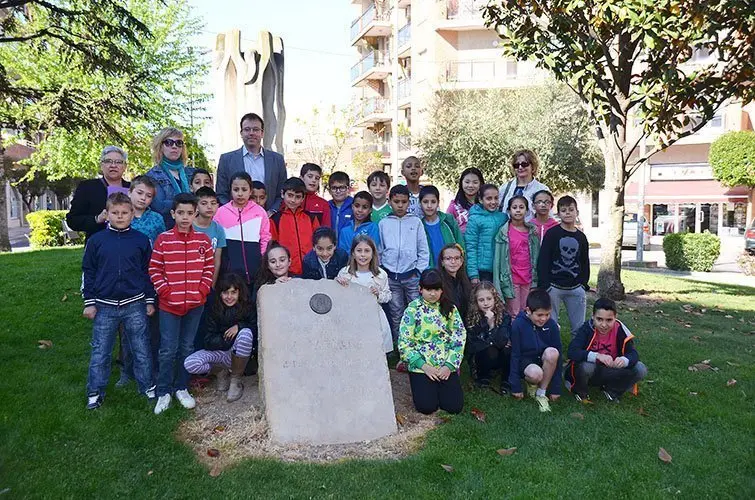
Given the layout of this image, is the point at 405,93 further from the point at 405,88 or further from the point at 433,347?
the point at 433,347

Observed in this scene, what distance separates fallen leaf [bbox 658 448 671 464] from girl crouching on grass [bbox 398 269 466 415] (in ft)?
4.90

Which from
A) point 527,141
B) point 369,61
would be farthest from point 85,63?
point 369,61

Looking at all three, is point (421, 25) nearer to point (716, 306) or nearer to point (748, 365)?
point (716, 306)

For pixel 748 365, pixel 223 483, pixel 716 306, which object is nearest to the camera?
pixel 223 483

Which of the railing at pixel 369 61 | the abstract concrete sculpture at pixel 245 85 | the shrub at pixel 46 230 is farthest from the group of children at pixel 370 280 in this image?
the railing at pixel 369 61

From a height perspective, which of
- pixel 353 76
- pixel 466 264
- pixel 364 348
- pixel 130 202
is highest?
pixel 353 76

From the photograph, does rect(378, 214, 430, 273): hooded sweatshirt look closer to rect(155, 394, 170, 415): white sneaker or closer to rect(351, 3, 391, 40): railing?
rect(155, 394, 170, 415): white sneaker

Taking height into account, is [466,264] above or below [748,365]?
above

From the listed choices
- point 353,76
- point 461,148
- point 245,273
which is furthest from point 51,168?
point 353,76

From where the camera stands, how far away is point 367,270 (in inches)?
216

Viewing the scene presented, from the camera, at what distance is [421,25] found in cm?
3528

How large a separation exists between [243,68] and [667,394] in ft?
23.4

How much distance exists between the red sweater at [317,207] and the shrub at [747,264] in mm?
15085

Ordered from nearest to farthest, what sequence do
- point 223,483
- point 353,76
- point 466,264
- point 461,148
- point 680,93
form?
1. point 223,483
2. point 466,264
3. point 680,93
4. point 461,148
5. point 353,76
